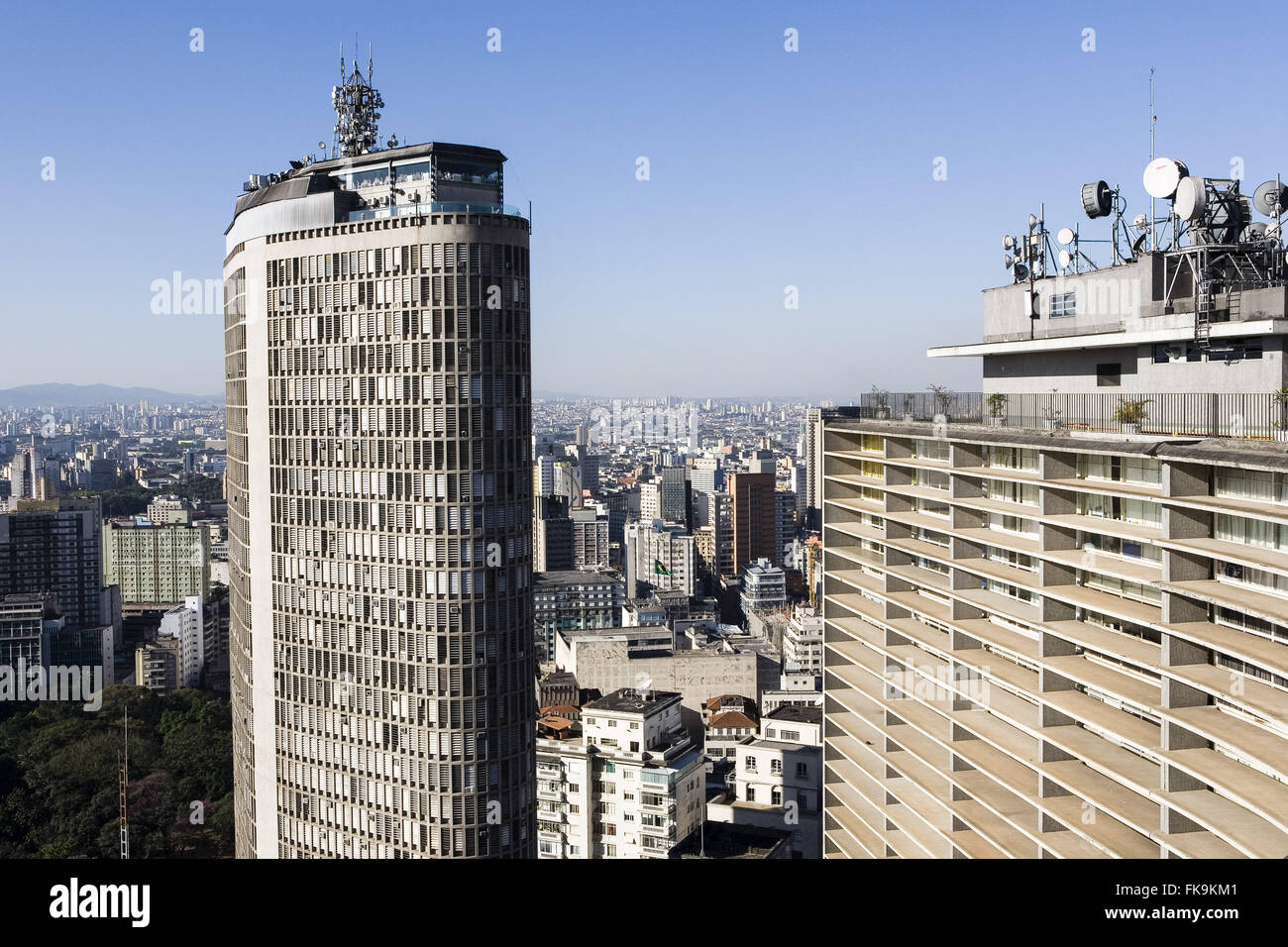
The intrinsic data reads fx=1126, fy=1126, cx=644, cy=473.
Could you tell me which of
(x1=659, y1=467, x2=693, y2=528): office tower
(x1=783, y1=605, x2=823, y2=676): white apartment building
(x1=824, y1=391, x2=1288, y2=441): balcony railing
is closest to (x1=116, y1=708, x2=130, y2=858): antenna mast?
(x1=824, y1=391, x2=1288, y2=441): balcony railing

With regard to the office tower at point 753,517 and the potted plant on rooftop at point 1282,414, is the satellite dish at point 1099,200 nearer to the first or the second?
the potted plant on rooftop at point 1282,414

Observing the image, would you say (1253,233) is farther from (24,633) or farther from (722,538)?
(722,538)

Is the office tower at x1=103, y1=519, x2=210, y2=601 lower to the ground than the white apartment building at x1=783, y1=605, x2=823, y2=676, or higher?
higher

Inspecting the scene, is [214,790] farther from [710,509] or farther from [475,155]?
[710,509]

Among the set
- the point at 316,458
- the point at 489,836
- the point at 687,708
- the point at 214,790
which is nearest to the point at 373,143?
the point at 316,458

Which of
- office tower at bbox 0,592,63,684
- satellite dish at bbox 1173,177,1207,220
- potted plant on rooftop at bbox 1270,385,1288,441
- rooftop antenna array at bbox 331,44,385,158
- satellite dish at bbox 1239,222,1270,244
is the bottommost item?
office tower at bbox 0,592,63,684

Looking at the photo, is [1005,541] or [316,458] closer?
[1005,541]

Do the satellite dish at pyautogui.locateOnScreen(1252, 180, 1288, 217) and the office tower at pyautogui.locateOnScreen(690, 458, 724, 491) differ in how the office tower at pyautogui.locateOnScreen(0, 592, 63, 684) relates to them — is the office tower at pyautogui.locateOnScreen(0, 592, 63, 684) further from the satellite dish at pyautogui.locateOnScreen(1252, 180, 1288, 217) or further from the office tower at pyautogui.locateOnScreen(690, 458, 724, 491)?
the office tower at pyautogui.locateOnScreen(690, 458, 724, 491)
